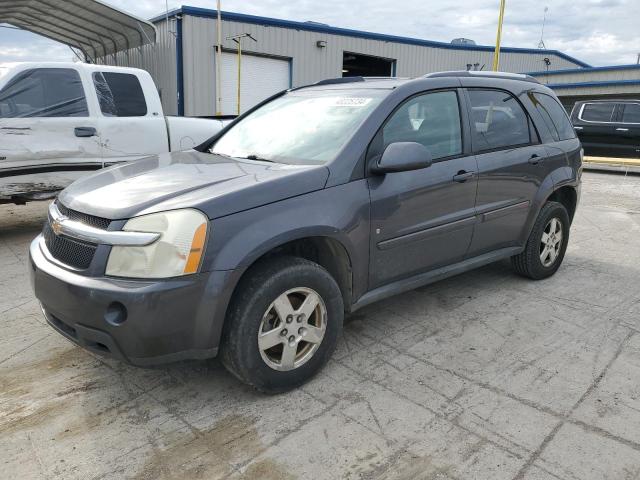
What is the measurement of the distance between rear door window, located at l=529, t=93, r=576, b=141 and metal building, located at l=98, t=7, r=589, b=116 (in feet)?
40.5

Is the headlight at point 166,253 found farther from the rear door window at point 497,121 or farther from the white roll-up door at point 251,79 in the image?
the white roll-up door at point 251,79

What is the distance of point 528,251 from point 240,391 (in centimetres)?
286

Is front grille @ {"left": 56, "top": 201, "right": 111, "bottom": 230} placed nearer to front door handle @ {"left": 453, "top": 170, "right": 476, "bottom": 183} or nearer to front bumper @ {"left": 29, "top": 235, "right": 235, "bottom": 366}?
front bumper @ {"left": 29, "top": 235, "right": 235, "bottom": 366}

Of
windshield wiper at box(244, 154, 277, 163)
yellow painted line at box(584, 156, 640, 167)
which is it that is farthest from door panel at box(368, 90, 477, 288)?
yellow painted line at box(584, 156, 640, 167)

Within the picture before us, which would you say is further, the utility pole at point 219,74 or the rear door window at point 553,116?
the utility pole at point 219,74

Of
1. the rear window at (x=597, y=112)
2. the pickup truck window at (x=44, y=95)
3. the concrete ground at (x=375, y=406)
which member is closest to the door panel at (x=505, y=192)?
the concrete ground at (x=375, y=406)

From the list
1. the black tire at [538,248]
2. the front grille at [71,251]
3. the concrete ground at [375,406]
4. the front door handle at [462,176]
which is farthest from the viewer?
the black tire at [538,248]

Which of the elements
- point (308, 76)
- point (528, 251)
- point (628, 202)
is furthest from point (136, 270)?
point (308, 76)

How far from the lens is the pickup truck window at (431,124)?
10.9 ft

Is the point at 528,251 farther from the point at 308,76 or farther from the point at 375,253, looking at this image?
the point at 308,76

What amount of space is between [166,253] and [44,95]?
465cm

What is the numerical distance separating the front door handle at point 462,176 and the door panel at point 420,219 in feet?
0.07

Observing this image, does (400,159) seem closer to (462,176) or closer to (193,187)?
(462,176)

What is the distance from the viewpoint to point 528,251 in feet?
14.7
